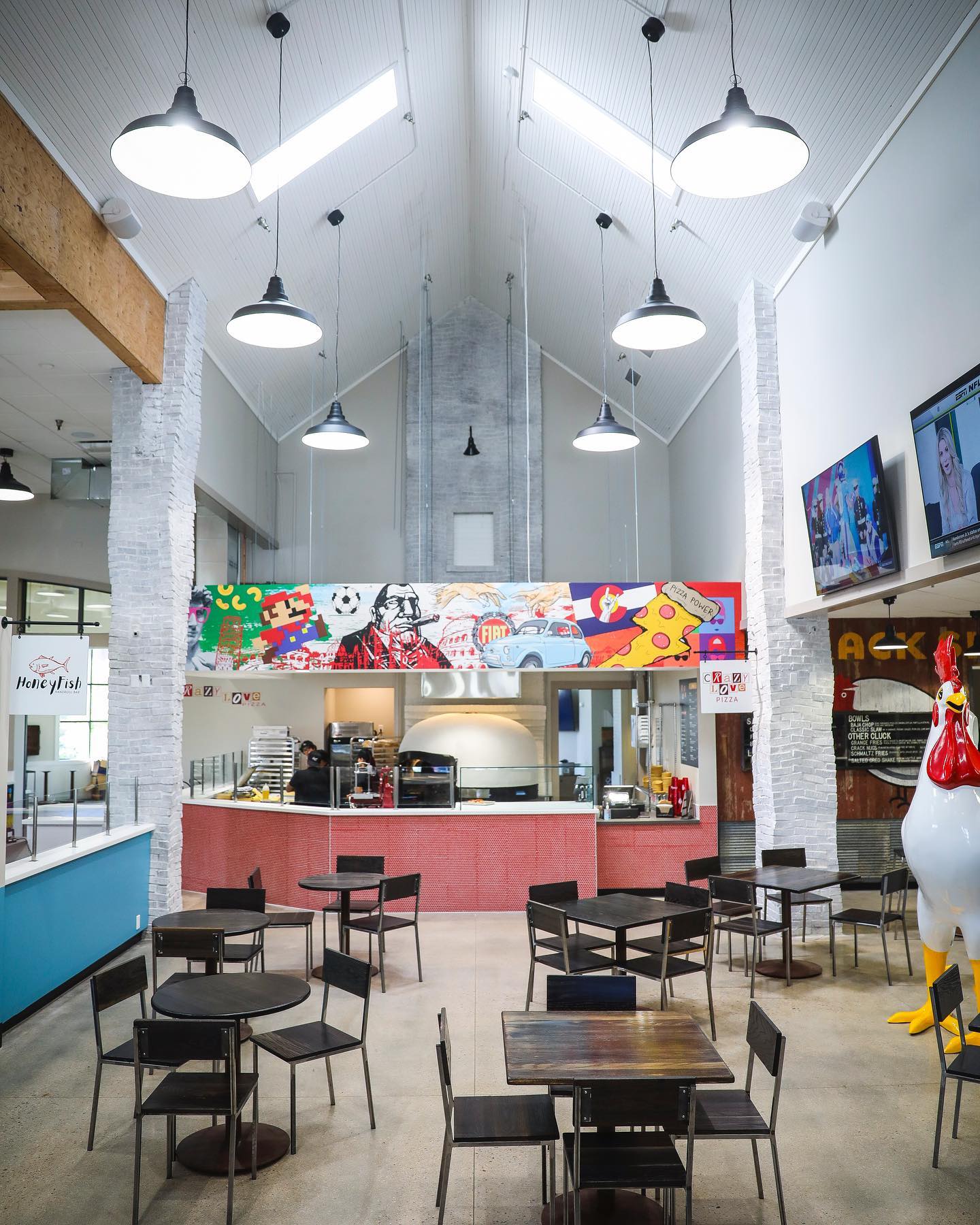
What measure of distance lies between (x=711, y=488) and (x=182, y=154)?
7955 mm

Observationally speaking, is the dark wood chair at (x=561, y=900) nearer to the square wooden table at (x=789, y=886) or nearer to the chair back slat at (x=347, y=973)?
the square wooden table at (x=789, y=886)

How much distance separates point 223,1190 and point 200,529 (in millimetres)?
9032

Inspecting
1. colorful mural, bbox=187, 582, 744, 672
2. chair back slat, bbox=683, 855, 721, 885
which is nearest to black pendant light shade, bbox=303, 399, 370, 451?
colorful mural, bbox=187, 582, 744, 672

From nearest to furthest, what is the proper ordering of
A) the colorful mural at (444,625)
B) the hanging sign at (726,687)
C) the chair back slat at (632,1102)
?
the chair back slat at (632,1102) < the hanging sign at (726,687) < the colorful mural at (444,625)

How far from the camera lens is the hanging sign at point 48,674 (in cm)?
619

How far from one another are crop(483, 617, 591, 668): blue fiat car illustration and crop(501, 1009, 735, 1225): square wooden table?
5650 millimetres

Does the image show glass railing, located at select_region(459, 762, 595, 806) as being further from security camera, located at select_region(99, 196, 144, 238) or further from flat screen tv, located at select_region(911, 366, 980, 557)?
security camera, located at select_region(99, 196, 144, 238)

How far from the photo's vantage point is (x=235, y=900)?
6352 mm

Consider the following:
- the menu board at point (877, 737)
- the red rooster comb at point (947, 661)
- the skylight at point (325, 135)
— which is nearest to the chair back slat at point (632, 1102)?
the red rooster comb at point (947, 661)

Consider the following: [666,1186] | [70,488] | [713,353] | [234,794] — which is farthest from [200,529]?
[666,1186]

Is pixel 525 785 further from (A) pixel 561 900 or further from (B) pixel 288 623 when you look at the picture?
(B) pixel 288 623

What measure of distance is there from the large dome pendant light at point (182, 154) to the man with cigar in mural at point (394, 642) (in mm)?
5358

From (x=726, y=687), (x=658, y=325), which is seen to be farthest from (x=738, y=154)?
(x=726, y=687)

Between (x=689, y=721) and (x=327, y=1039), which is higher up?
(x=689, y=721)
